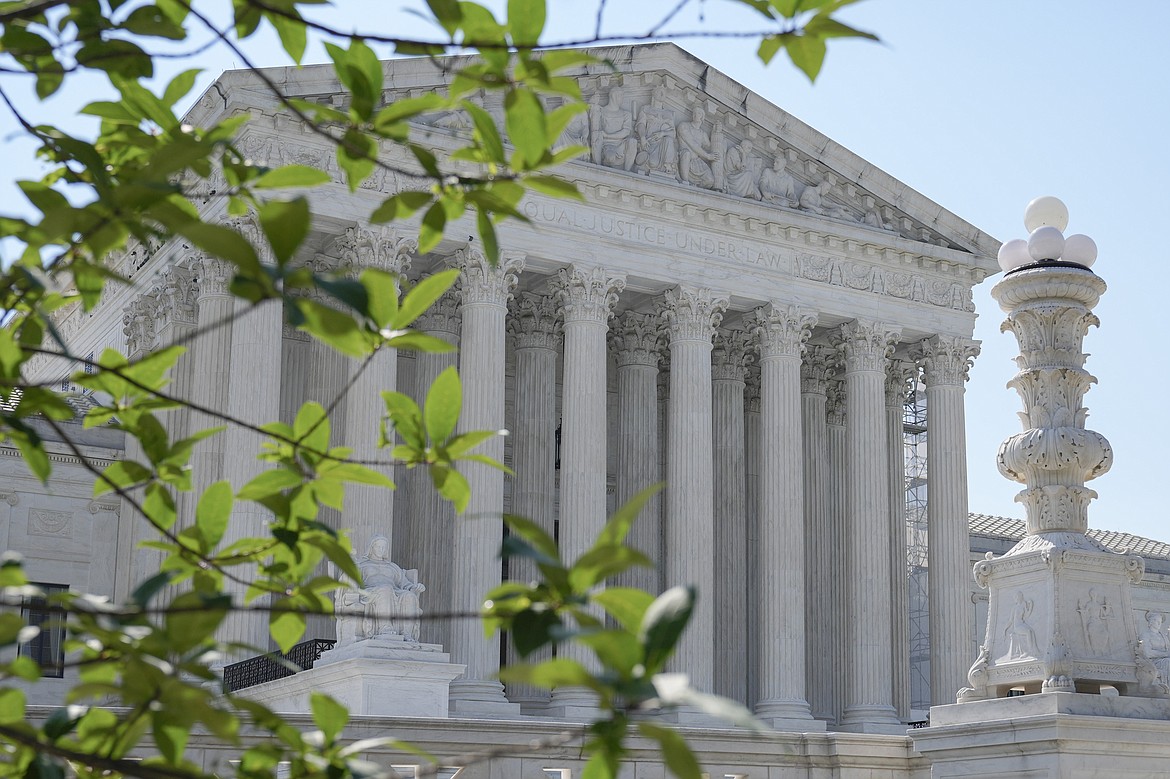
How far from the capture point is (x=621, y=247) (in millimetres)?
45281

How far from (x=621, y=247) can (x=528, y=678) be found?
42703 millimetres

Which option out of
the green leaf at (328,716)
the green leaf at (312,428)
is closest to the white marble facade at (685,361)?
the green leaf at (312,428)

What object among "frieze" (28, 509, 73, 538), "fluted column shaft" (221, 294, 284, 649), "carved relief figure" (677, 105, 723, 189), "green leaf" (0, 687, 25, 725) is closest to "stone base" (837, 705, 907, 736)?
"carved relief figure" (677, 105, 723, 189)

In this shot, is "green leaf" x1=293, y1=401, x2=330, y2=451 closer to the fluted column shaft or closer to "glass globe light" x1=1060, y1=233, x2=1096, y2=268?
"glass globe light" x1=1060, y1=233, x2=1096, y2=268

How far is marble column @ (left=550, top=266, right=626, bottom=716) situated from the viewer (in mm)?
42688

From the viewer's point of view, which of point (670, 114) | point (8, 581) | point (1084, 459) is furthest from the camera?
point (670, 114)

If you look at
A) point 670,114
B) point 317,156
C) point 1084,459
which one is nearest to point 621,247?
point 670,114

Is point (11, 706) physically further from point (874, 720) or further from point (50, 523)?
point (874, 720)

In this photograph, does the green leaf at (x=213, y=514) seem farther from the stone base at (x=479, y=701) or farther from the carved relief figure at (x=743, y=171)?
the carved relief figure at (x=743, y=171)

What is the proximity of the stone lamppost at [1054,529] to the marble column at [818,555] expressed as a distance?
31.8 metres

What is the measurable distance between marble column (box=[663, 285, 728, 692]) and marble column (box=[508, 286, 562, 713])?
4072 mm

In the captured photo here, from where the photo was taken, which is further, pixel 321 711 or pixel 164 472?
pixel 164 472

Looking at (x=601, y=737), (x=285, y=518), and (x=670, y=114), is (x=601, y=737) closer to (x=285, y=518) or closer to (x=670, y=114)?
(x=285, y=518)

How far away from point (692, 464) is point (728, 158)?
9975 millimetres
